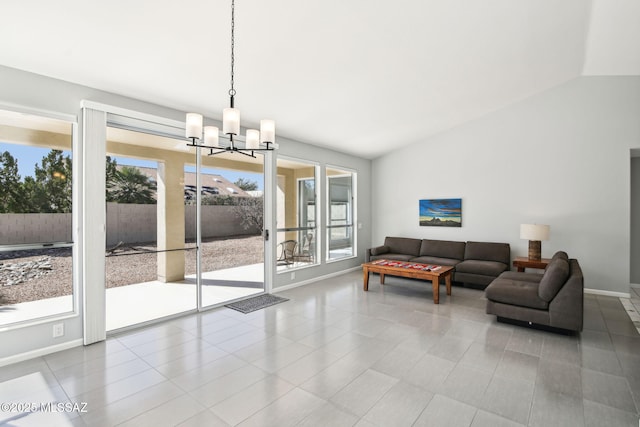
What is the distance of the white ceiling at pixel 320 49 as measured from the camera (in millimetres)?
2574

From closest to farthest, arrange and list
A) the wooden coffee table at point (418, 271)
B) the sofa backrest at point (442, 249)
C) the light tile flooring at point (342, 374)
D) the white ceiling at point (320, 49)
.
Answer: the light tile flooring at point (342, 374), the white ceiling at point (320, 49), the wooden coffee table at point (418, 271), the sofa backrest at point (442, 249)

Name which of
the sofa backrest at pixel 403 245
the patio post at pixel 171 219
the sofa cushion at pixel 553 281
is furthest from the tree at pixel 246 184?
the sofa cushion at pixel 553 281

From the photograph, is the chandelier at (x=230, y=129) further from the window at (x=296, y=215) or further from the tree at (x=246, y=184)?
the window at (x=296, y=215)

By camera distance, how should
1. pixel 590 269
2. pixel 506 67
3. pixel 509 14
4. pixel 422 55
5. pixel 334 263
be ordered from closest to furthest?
pixel 509 14, pixel 422 55, pixel 506 67, pixel 590 269, pixel 334 263

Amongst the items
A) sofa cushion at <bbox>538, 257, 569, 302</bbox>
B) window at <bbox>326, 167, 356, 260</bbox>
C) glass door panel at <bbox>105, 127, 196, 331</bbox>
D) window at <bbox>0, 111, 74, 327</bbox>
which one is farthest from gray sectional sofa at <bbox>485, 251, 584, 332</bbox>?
window at <bbox>0, 111, 74, 327</bbox>

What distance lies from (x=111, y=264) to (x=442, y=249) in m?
5.73

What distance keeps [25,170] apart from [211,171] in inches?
78.4

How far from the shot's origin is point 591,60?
4582mm

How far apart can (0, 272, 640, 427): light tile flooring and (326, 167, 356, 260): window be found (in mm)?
2926

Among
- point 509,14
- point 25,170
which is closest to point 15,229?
point 25,170

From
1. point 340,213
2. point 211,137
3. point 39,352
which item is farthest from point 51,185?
point 340,213

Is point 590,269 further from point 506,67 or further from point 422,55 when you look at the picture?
point 422,55

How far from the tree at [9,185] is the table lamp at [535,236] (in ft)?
22.5

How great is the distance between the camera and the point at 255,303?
4688 millimetres
